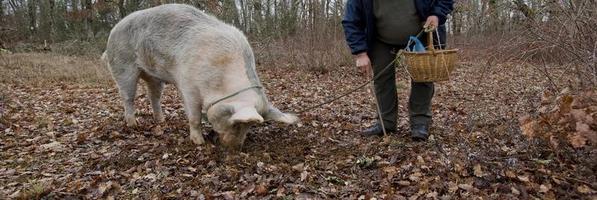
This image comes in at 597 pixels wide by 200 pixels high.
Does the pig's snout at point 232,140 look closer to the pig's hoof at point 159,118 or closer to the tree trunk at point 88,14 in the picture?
the pig's hoof at point 159,118

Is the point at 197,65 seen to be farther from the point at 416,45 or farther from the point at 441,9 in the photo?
the point at 441,9

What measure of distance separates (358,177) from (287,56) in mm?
9435

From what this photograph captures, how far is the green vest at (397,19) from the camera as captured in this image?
4.68m

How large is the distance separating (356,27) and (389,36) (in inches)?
14.2

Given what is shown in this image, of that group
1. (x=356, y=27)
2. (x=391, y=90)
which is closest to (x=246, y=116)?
(x=356, y=27)

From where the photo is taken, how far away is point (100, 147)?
5320 millimetres

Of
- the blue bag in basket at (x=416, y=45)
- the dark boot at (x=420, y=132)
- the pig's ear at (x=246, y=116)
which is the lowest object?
the dark boot at (x=420, y=132)

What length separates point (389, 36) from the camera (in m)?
4.82

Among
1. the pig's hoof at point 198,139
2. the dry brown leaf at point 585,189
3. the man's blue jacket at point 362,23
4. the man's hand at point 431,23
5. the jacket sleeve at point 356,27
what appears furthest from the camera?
the pig's hoof at point 198,139

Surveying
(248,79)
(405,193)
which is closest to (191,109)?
(248,79)

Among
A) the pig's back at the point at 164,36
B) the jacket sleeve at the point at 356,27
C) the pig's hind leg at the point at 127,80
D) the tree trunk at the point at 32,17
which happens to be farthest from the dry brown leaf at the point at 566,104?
the tree trunk at the point at 32,17

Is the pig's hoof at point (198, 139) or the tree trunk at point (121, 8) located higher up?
the tree trunk at point (121, 8)

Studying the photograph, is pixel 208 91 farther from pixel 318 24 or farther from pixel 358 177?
pixel 318 24

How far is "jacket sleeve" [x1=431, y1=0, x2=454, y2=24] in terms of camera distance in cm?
463
